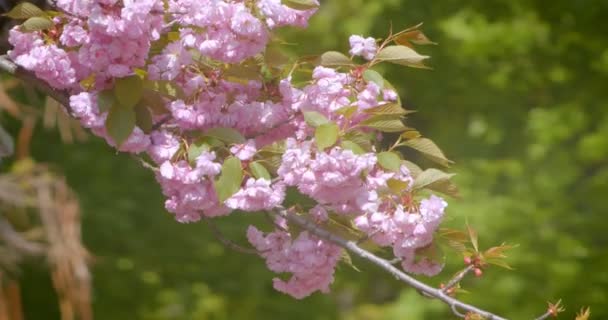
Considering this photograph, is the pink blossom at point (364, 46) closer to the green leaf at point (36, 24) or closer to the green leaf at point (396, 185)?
the green leaf at point (396, 185)

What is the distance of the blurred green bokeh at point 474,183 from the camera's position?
10484mm

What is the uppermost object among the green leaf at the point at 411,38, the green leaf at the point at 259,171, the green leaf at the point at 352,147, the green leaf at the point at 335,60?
the green leaf at the point at 411,38

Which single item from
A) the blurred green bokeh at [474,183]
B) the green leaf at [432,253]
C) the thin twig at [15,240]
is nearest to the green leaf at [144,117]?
the green leaf at [432,253]

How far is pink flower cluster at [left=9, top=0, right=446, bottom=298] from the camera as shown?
9.62 feet

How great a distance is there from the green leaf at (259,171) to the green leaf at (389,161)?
0.99 ft

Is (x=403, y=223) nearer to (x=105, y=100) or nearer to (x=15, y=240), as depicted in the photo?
(x=105, y=100)

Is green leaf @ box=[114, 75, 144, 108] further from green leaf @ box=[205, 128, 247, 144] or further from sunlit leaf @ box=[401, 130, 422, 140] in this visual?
sunlit leaf @ box=[401, 130, 422, 140]

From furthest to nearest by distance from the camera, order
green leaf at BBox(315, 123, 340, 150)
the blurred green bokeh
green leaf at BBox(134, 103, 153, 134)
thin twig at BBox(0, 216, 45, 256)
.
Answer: the blurred green bokeh
thin twig at BBox(0, 216, 45, 256)
green leaf at BBox(134, 103, 153, 134)
green leaf at BBox(315, 123, 340, 150)

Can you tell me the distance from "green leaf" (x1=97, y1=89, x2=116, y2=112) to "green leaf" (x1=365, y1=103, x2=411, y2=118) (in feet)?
2.25

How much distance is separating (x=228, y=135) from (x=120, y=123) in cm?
29

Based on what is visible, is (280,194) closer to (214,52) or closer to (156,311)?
(214,52)

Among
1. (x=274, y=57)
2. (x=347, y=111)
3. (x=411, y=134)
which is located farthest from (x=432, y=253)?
(x=274, y=57)

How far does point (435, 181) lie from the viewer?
308 centimetres

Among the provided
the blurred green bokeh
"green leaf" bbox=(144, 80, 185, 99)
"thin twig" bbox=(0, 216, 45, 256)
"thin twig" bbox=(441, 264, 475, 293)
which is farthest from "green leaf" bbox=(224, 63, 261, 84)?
the blurred green bokeh
